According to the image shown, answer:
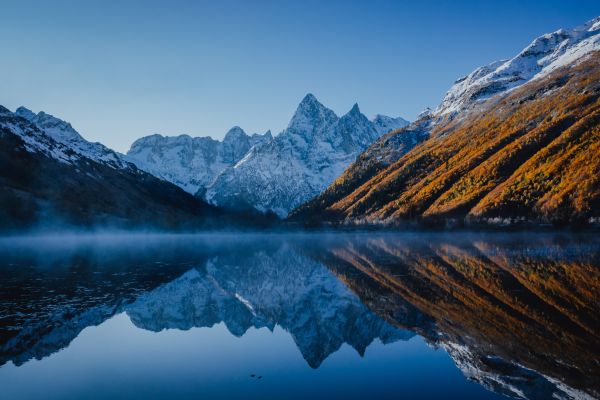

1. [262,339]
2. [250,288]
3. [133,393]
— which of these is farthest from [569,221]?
[133,393]

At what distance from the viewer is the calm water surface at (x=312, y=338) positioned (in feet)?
60.6

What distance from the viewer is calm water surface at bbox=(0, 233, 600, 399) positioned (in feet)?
60.6

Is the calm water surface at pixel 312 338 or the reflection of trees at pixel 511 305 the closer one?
the calm water surface at pixel 312 338

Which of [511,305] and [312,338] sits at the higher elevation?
[312,338]

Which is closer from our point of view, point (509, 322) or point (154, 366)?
point (154, 366)

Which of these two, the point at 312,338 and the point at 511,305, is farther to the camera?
the point at 511,305

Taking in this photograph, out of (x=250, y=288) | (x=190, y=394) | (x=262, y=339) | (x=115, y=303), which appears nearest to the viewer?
(x=190, y=394)

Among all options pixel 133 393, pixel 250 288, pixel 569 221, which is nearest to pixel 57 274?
pixel 250 288

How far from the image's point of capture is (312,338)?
24.2 metres

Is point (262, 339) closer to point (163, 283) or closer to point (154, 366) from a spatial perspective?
point (154, 366)

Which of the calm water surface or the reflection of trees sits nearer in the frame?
the calm water surface

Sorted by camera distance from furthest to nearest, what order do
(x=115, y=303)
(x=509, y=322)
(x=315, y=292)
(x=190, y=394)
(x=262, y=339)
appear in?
(x=315, y=292) → (x=115, y=303) → (x=262, y=339) → (x=509, y=322) → (x=190, y=394)

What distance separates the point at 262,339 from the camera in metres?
27.6

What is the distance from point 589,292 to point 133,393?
108 feet
